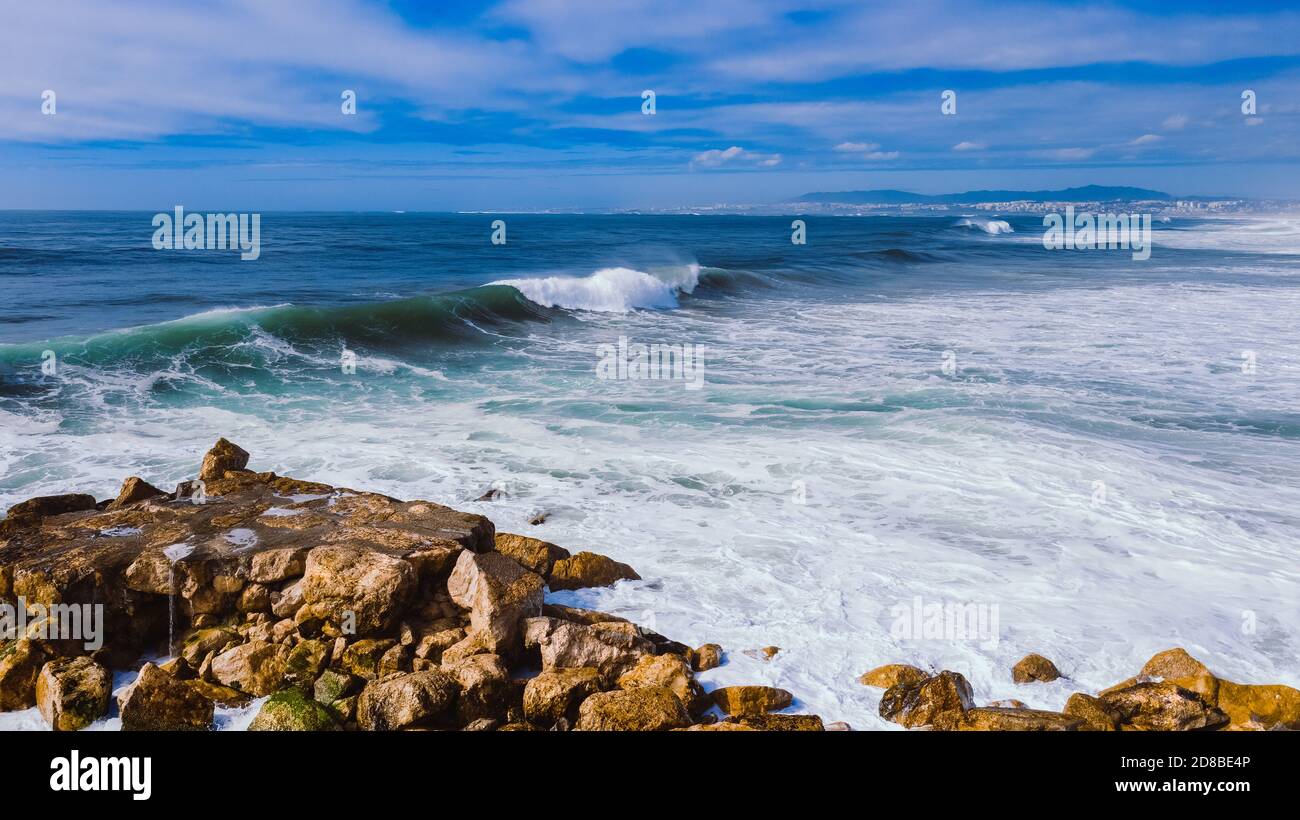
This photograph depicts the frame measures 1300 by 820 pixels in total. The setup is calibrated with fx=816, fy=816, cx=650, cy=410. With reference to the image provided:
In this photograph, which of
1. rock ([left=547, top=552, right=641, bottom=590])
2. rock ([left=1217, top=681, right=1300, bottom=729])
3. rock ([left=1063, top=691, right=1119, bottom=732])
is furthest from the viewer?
rock ([left=547, top=552, right=641, bottom=590])

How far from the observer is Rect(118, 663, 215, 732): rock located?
4.83 metres

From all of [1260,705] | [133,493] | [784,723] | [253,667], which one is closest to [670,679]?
[784,723]

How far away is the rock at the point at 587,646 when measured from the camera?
17.8 feet

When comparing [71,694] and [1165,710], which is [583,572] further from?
[1165,710]

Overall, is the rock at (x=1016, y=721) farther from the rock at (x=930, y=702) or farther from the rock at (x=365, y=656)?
the rock at (x=365, y=656)

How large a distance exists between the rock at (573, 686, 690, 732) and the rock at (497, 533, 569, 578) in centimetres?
213

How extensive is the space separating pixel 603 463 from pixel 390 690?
19.5 ft

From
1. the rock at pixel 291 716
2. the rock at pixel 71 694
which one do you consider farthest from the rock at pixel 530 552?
the rock at pixel 71 694

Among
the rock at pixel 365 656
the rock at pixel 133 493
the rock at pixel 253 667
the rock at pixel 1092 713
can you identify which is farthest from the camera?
the rock at pixel 133 493

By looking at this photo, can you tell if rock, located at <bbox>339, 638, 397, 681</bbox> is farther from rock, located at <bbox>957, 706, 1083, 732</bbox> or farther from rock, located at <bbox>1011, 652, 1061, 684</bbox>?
rock, located at <bbox>1011, 652, 1061, 684</bbox>

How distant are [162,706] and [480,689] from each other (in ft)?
6.22

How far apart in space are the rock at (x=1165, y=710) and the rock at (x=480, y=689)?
3721 millimetres

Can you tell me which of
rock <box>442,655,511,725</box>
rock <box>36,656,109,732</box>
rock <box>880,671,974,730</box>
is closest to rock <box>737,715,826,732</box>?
rock <box>880,671,974,730</box>

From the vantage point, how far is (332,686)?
16.9ft
